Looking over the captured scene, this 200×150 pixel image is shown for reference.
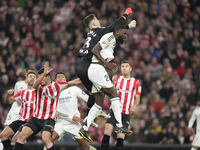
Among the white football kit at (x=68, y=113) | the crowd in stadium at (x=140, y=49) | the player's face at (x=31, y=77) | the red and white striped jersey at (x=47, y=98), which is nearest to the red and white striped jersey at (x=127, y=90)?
the white football kit at (x=68, y=113)

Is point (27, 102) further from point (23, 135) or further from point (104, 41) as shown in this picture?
point (104, 41)

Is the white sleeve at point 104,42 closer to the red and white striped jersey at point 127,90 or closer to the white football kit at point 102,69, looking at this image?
the white football kit at point 102,69

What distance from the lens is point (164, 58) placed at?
13.6m

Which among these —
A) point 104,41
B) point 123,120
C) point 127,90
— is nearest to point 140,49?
point 127,90

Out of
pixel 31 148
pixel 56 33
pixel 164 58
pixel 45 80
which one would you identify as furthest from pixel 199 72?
pixel 45 80

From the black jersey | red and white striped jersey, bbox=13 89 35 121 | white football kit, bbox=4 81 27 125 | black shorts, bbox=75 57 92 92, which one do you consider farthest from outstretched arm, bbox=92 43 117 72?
white football kit, bbox=4 81 27 125

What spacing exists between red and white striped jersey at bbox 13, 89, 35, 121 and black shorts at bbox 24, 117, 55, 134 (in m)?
0.75

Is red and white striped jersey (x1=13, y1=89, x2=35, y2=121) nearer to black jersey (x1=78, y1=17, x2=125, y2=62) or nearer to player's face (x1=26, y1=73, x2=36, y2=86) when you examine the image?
player's face (x1=26, y1=73, x2=36, y2=86)

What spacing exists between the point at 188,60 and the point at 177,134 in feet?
12.8

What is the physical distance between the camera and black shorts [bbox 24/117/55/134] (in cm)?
671

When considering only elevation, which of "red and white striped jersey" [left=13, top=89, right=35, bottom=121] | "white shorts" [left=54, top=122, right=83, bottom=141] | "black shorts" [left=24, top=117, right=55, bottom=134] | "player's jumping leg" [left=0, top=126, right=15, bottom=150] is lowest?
"player's jumping leg" [left=0, top=126, right=15, bottom=150]

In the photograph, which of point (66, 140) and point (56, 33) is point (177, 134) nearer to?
point (66, 140)

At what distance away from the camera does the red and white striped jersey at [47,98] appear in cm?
696

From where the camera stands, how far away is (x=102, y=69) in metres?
5.91
